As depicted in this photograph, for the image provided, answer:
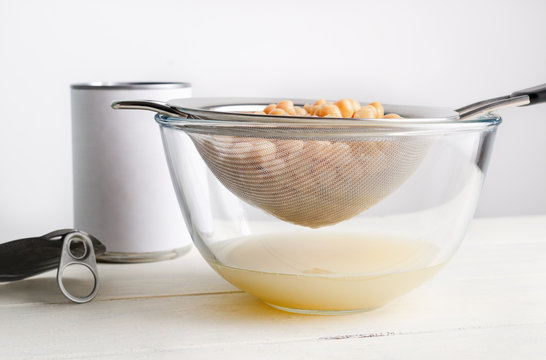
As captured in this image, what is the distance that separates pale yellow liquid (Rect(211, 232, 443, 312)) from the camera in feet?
1.97

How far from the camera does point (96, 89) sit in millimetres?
802

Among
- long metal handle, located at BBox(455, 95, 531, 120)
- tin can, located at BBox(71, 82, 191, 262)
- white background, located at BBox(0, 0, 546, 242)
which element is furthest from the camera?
white background, located at BBox(0, 0, 546, 242)

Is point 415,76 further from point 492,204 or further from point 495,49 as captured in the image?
point 492,204

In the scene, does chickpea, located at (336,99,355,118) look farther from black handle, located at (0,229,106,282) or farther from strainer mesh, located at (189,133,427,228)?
black handle, located at (0,229,106,282)

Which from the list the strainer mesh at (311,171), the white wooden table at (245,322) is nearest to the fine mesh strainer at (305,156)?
the strainer mesh at (311,171)

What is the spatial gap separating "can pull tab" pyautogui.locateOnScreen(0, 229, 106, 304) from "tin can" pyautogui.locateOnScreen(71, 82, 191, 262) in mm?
104

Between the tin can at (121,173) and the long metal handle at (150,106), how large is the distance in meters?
0.17

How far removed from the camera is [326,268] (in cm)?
60

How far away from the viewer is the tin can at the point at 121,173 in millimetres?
812

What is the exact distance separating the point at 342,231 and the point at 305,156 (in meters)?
0.10

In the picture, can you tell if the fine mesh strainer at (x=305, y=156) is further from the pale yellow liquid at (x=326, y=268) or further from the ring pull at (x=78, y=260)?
the ring pull at (x=78, y=260)

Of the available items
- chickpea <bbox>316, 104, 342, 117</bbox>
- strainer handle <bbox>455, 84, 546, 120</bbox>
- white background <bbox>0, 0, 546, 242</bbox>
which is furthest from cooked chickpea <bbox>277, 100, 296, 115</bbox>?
white background <bbox>0, 0, 546, 242</bbox>

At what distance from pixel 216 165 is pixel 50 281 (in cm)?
28

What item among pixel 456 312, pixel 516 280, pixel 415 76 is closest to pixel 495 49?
pixel 415 76
